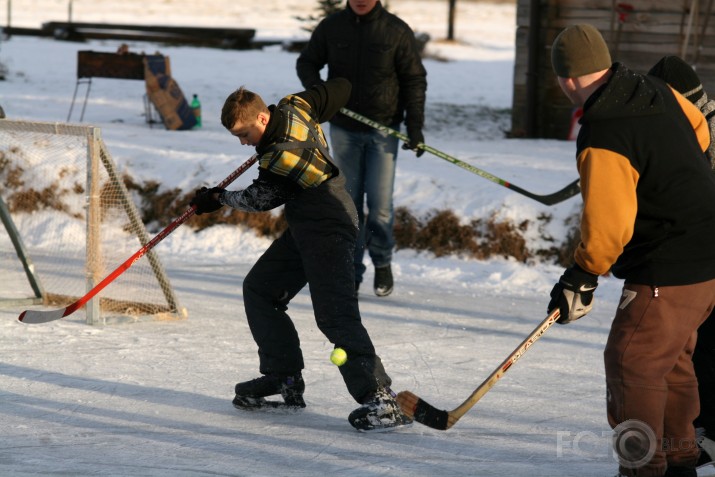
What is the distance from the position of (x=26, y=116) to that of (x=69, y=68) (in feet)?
15.4

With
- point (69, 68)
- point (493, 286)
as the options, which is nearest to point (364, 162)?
point (493, 286)

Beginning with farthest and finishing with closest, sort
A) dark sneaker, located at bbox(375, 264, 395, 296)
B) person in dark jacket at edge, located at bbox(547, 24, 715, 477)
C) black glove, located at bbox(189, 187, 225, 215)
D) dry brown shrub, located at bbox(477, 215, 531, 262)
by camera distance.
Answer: dry brown shrub, located at bbox(477, 215, 531, 262), dark sneaker, located at bbox(375, 264, 395, 296), black glove, located at bbox(189, 187, 225, 215), person in dark jacket at edge, located at bbox(547, 24, 715, 477)

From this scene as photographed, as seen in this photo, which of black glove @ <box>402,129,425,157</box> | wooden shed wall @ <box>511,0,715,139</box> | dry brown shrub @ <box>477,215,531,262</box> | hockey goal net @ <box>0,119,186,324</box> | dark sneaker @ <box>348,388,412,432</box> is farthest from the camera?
A: wooden shed wall @ <box>511,0,715,139</box>

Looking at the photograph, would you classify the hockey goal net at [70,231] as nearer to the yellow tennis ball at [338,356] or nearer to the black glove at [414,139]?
the black glove at [414,139]

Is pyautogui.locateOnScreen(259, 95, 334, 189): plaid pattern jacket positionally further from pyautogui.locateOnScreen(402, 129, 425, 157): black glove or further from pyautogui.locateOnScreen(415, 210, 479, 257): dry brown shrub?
pyautogui.locateOnScreen(415, 210, 479, 257): dry brown shrub

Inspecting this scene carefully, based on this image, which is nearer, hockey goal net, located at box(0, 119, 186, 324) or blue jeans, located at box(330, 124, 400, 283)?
hockey goal net, located at box(0, 119, 186, 324)

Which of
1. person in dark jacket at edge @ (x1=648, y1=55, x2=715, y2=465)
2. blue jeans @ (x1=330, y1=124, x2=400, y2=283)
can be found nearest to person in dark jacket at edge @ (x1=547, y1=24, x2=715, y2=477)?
person in dark jacket at edge @ (x1=648, y1=55, x2=715, y2=465)

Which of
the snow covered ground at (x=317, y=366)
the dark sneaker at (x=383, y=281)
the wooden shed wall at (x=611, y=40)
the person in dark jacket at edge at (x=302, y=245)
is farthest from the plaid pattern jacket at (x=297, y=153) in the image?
the wooden shed wall at (x=611, y=40)

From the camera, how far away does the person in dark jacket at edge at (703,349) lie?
370 centimetres

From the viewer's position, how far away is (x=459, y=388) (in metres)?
4.66

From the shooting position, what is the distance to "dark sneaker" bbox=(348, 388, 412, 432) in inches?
156

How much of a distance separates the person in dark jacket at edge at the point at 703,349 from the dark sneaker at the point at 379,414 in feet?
3.37

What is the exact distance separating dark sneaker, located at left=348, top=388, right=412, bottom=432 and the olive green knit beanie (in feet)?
4.75

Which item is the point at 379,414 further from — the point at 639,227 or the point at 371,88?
the point at 371,88
